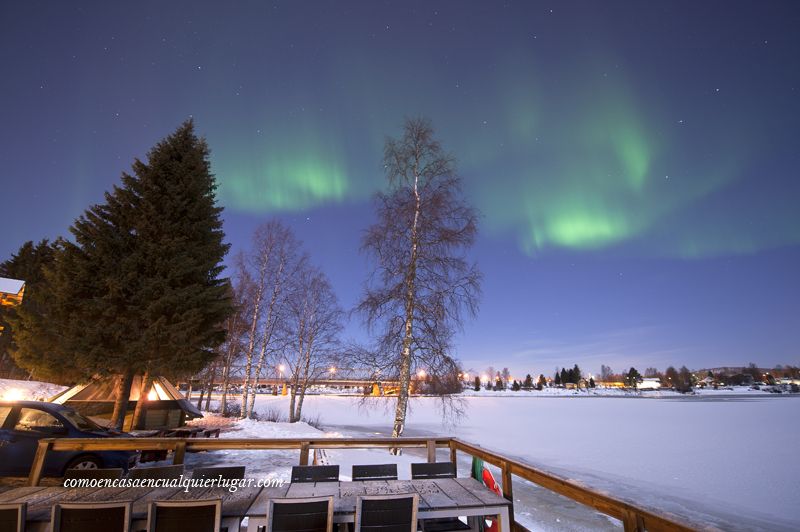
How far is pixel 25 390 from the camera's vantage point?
17.5m

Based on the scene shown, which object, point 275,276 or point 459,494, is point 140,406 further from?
point 459,494

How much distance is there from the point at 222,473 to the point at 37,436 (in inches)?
230

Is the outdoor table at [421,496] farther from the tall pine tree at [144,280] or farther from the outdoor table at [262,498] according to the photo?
the tall pine tree at [144,280]

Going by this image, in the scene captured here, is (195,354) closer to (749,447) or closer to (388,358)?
(388,358)

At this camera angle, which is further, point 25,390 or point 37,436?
point 25,390

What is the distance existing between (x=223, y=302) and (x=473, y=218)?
9.16 metres

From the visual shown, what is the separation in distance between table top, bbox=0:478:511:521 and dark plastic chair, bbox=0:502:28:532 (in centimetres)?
11

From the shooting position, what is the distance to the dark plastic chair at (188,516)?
10.4 ft

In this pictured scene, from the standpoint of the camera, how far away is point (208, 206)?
47.6 ft

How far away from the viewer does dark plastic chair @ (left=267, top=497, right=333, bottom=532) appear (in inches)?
127

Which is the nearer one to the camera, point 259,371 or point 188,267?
point 188,267

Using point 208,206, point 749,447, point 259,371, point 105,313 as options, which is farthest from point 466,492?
point 749,447

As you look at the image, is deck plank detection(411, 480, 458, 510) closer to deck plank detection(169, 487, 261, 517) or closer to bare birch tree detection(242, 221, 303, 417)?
deck plank detection(169, 487, 261, 517)

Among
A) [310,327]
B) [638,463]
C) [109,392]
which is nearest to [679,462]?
[638,463]
